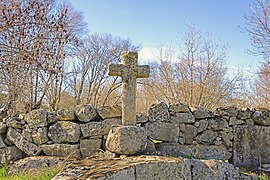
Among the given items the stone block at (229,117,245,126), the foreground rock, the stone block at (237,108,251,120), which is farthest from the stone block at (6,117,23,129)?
the stone block at (237,108,251,120)

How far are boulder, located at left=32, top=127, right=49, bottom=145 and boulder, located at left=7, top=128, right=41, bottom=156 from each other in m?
0.11

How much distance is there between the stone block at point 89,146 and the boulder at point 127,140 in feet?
3.45

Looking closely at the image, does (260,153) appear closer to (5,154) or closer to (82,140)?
(82,140)

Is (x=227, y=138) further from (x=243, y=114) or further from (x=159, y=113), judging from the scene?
(x=159, y=113)

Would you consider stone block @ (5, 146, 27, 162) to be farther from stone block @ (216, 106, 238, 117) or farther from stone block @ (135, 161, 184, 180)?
stone block @ (216, 106, 238, 117)

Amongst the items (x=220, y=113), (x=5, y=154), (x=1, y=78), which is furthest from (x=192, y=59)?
(x=5, y=154)

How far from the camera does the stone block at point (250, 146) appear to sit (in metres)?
5.55

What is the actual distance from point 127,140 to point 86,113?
1374mm

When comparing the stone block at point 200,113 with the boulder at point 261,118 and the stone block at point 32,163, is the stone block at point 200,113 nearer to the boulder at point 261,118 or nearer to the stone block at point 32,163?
the boulder at point 261,118

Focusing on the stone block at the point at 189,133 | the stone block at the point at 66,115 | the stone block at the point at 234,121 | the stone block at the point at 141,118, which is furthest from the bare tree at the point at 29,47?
the stone block at the point at 234,121

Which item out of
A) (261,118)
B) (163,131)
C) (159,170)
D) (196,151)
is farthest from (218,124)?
(159,170)

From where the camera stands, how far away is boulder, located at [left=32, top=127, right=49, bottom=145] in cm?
491

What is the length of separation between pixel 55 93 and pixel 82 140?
435 centimetres

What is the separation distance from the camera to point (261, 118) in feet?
18.6
